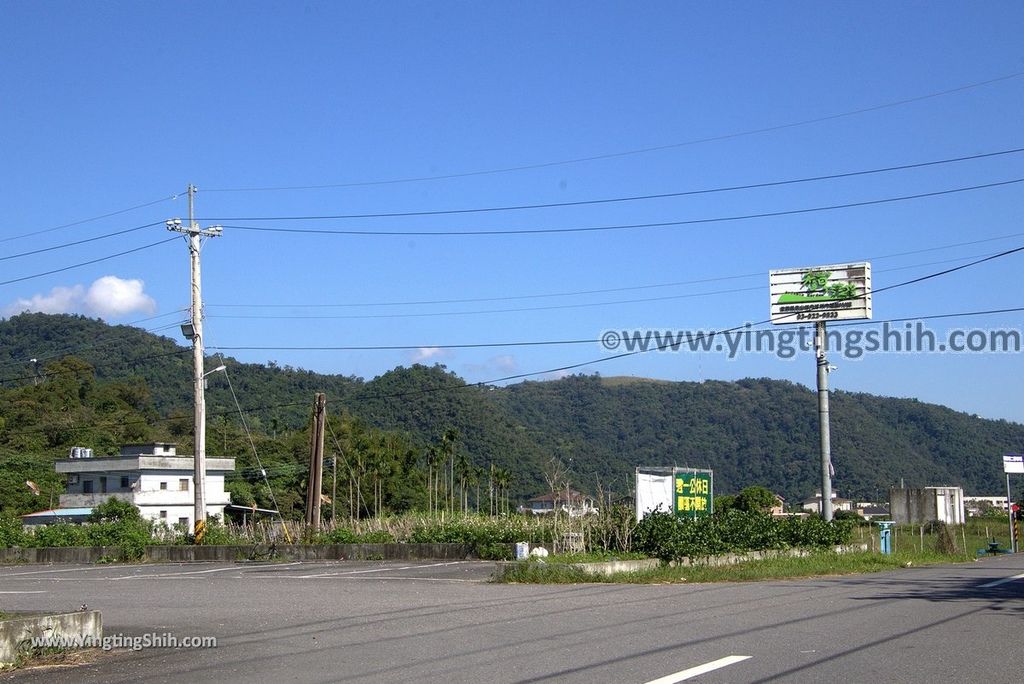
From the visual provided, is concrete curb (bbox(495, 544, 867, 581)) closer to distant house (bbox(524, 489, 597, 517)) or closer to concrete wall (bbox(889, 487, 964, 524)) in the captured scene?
distant house (bbox(524, 489, 597, 517))

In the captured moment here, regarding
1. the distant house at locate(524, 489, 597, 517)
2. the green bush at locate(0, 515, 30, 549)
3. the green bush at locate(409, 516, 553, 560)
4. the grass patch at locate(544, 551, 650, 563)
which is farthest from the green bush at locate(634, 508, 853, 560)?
the green bush at locate(0, 515, 30, 549)

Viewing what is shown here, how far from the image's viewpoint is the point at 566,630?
467 inches

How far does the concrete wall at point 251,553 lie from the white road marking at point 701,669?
17588 millimetres

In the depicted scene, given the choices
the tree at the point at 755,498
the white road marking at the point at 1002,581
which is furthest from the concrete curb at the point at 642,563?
the tree at the point at 755,498

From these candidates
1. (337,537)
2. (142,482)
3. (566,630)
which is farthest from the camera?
(142,482)

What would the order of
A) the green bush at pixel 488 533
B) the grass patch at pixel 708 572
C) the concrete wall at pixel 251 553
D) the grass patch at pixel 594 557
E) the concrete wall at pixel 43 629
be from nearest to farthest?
the concrete wall at pixel 43 629 < the grass patch at pixel 708 572 < the grass patch at pixel 594 557 < the green bush at pixel 488 533 < the concrete wall at pixel 251 553

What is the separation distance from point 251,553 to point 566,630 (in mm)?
20023

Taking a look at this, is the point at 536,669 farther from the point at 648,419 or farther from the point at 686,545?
the point at 648,419

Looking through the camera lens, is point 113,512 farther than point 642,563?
Yes

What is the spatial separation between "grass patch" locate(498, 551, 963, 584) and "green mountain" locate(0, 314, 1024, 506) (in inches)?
1994

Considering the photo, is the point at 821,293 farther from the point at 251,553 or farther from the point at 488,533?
the point at 251,553

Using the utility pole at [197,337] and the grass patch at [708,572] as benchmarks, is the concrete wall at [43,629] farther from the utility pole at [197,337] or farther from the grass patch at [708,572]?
the utility pole at [197,337]

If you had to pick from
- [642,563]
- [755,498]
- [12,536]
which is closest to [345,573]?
[642,563]

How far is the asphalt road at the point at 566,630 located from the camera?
30.4 ft
